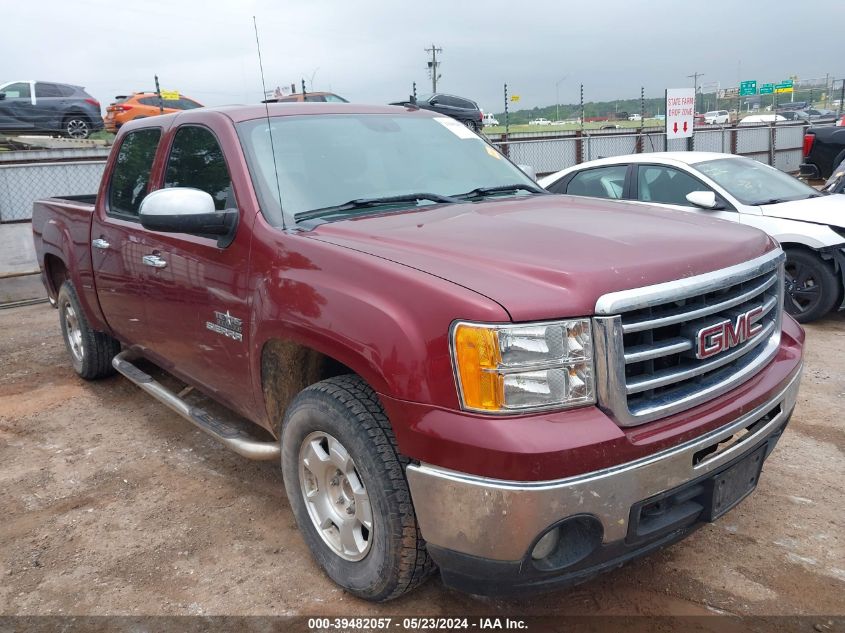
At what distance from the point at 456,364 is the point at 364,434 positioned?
47 cm

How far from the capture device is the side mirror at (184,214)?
2902mm

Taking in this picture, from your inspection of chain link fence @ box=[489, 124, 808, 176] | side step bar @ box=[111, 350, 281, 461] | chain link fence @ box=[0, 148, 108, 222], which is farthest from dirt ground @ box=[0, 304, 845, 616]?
chain link fence @ box=[489, 124, 808, 176]

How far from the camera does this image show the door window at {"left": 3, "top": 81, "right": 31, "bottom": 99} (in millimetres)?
17391

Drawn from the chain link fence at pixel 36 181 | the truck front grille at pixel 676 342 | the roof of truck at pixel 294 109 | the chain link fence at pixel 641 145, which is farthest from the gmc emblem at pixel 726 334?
the chain link fence at pixel 641 145

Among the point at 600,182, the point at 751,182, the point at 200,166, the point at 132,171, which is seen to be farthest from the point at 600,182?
the point at 200,166

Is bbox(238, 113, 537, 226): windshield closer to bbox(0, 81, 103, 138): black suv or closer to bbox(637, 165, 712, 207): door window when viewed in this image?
bbox(637, 165, 712, 207): door window

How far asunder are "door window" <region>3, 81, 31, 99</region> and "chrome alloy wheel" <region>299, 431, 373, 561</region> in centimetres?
1836

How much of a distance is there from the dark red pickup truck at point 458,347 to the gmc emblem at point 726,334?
0.01m

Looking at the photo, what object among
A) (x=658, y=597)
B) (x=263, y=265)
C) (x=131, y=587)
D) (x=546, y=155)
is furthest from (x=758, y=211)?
(x=546, y=155)

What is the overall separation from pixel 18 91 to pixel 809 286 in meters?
18.2

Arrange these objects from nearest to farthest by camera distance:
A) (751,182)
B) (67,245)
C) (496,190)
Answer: (496,190)
(67,245)
(751,182)

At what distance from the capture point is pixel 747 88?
199 feet

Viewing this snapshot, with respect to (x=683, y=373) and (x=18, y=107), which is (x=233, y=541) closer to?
(x=683, y=373)

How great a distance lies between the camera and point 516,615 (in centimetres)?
264
